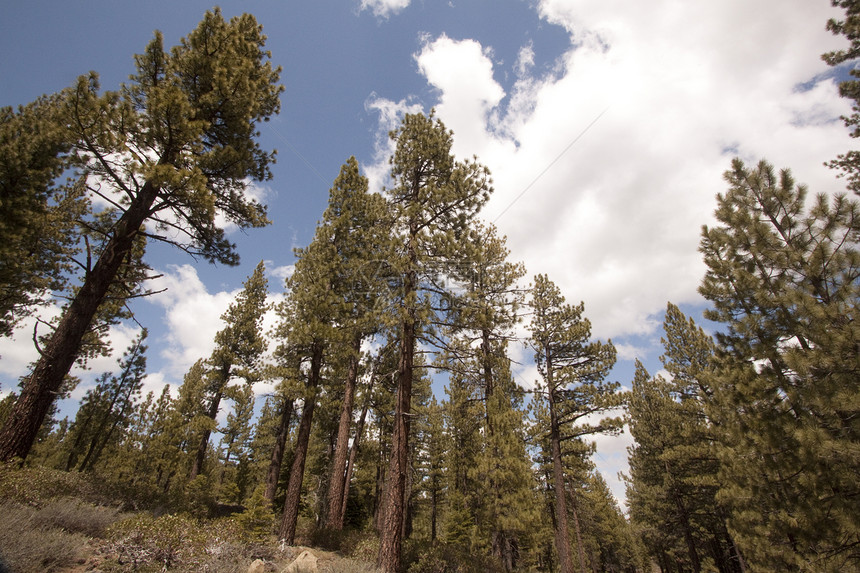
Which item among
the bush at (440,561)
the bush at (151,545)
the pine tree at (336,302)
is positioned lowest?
the bush at (440,561)

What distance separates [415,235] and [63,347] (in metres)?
8.66

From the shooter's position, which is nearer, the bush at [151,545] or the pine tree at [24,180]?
the bush at [151,545]

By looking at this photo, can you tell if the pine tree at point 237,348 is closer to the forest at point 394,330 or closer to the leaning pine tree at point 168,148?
the forest at point 394,330

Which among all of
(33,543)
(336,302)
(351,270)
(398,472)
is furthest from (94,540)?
(351,270)

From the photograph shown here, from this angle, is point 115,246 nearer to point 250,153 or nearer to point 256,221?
point 256,221

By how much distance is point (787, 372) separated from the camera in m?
6.60

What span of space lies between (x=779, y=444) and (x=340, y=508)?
1339cm

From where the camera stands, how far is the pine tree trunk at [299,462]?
10.4m

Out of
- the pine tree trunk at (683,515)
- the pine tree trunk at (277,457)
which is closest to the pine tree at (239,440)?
the pine tree trunk at (277,457)

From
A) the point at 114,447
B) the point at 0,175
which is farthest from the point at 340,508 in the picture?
the point at 114,447

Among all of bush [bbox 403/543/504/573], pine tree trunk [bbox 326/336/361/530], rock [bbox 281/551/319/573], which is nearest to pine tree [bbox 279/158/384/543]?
pine tree trunk [bbox 326/336/361/530]

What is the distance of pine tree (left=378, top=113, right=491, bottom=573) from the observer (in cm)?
825

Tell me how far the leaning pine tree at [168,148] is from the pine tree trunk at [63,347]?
0.02 m

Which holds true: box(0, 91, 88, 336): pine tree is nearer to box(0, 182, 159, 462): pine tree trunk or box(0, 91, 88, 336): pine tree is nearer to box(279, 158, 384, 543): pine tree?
box(0, 182, 159, 462): pine tree trunk
